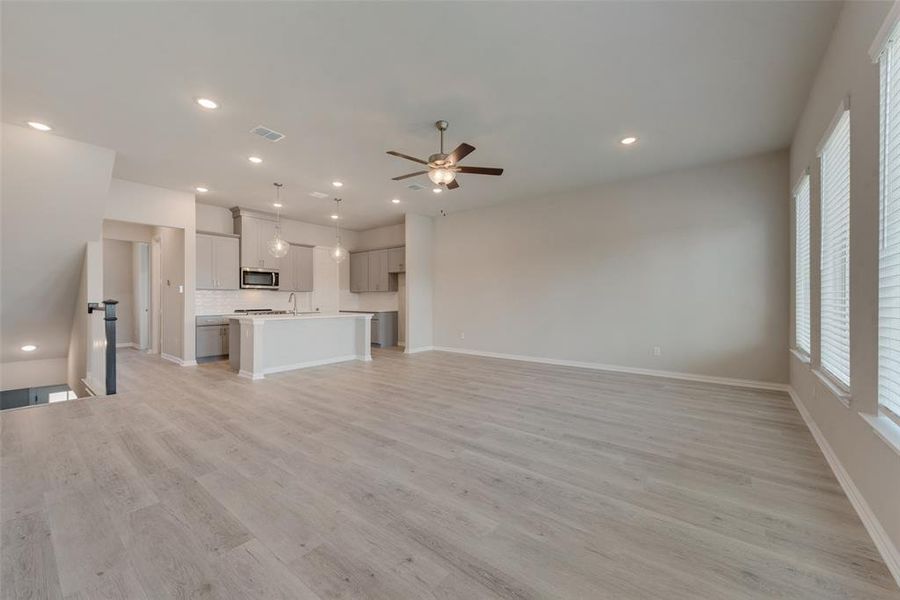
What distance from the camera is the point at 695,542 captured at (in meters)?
1.75

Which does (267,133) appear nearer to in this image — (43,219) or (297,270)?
(43,219)

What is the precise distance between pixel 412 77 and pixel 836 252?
362 centimetres

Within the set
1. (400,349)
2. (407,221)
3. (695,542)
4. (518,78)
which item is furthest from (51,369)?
(695,542)

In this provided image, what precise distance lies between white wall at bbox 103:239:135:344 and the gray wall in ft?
26.7

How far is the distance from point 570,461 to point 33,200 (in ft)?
20.9

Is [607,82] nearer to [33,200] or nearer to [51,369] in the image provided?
[33,200]

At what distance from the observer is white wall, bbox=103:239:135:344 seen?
851cm

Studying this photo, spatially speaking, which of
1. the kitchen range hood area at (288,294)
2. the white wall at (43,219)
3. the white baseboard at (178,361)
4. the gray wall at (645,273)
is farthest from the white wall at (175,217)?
the gray wall at (645,273)

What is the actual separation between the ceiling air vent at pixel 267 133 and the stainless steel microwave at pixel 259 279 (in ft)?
13.2

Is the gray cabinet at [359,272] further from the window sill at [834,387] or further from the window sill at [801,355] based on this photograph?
the window sill at [834,387]

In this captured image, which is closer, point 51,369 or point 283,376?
point 283,376

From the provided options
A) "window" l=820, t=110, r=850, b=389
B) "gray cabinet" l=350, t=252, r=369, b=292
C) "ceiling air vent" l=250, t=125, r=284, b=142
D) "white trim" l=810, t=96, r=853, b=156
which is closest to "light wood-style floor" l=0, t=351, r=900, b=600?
"window" l=820, t=110, r=850, b=389

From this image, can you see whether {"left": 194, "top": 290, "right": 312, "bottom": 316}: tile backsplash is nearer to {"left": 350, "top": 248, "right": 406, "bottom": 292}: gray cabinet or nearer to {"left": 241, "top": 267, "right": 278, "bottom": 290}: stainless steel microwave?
{"left": 241, "top": 267, "right": 278, "bottom": 290}: stainless steel microwave

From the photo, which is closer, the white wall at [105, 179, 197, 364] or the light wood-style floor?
the light wood-style floor
